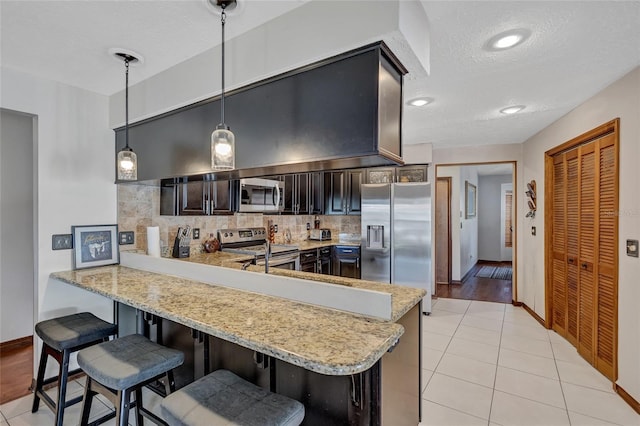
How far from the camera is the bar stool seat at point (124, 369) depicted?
4.83 ft

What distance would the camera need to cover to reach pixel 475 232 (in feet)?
26.3

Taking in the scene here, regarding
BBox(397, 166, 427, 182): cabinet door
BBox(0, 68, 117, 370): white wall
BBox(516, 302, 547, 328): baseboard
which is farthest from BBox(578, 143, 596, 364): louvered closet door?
BBox(0, 68, 117, 370): white wall

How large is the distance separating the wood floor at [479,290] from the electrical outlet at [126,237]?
4.45 meters

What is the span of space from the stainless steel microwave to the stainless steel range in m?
0.44

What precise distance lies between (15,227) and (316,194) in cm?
337

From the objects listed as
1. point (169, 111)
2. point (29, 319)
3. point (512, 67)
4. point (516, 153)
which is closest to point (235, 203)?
point (169, 111)

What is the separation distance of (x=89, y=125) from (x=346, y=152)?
2407 mm

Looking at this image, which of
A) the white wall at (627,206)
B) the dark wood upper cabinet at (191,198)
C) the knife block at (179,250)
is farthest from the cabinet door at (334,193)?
the white wall at (627,206)

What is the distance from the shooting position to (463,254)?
6391mm

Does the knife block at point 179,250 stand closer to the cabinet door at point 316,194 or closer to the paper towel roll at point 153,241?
the paper towel roll at point 153,241

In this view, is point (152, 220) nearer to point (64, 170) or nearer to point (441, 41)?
point (64, 170)

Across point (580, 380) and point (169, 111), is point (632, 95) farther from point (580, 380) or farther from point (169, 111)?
point (169, 111)

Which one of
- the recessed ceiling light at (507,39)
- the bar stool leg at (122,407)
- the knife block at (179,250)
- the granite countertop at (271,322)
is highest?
the recessed ceiling light at (507,39)

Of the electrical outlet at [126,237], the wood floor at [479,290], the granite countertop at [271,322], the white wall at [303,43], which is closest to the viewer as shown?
the granite countertop at [271,322]
